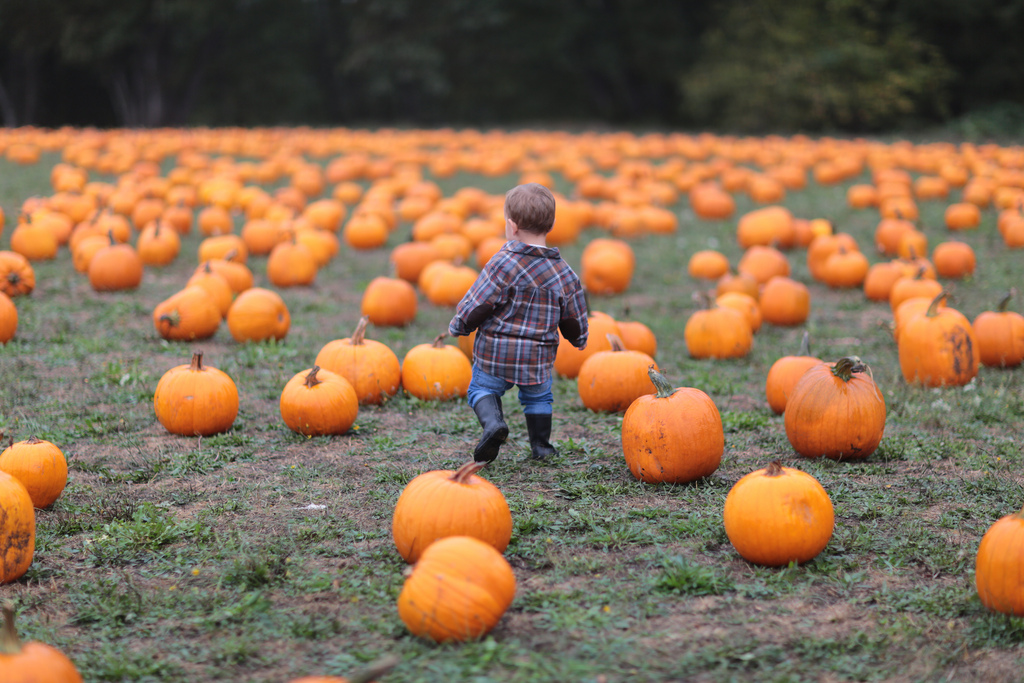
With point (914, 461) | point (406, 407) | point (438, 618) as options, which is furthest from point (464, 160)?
point (438, 618)

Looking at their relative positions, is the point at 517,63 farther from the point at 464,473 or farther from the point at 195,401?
the point at 464,473

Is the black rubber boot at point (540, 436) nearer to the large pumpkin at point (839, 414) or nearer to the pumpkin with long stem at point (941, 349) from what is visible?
the large pumpkin at point (839, 414)

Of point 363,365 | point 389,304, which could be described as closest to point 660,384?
point 363,365

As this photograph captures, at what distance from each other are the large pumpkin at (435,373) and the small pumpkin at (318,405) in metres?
0.73

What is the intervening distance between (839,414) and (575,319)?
4.93ft

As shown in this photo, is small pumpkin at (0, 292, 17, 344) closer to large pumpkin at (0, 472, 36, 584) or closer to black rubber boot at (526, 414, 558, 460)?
large pumpkin at (0, 472, 36, 584)

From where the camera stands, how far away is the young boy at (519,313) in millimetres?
4738

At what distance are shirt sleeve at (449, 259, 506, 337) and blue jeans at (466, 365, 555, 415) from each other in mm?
324

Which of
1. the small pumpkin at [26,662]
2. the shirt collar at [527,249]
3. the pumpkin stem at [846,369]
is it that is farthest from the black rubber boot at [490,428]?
the small pumpkin at [26,662]


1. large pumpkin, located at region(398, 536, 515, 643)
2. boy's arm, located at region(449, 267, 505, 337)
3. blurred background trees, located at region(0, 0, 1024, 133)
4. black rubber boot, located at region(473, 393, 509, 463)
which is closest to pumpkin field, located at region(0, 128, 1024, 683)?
large pumpkin, located at region(398, 536, 515, 643)

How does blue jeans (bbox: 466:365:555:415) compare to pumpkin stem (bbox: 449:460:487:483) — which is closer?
pumpkin stem (bbox: 449:460:487:483)

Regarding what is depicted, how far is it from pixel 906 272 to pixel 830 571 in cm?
581

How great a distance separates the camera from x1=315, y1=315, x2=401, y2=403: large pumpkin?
6.02m

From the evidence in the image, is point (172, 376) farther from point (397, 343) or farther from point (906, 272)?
point (906, 272)
